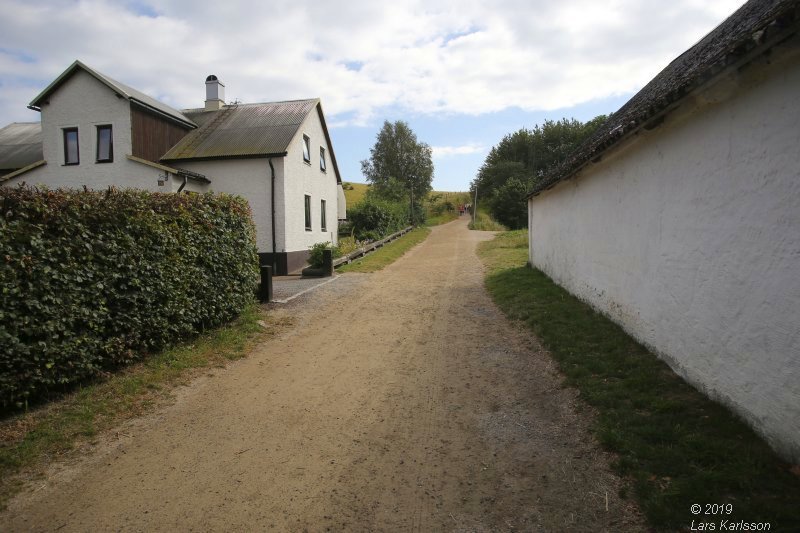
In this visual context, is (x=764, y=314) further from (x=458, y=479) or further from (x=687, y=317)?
(x=458, y=479)

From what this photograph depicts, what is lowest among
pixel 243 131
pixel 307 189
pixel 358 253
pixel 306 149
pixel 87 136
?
pixel 358 253

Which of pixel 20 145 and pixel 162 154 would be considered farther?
pixel 20 145

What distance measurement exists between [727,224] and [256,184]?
15.7m

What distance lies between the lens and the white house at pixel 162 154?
16141mm

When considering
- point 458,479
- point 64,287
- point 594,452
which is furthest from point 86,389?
point 594,452

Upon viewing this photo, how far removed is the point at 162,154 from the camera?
57.8 feet

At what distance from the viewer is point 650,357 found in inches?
206

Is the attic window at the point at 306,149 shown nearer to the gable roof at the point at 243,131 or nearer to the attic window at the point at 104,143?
the gable roof at the point at 243,131

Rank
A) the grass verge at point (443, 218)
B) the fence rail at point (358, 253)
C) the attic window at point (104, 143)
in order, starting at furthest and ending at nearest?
the grass verge at point (443, 218) → the fence rail at point (358, 253) → the attic window at point (104, 143)

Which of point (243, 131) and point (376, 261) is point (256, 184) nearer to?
point (243, 131)

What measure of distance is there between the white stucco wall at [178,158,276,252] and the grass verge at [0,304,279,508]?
33.9 ft

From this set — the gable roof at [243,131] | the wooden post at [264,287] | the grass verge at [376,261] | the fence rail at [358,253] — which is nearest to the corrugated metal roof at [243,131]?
the gable roof at [243,131]

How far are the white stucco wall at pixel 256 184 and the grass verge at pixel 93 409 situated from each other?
33.9 feet

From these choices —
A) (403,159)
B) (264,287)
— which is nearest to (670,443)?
(264,287)
